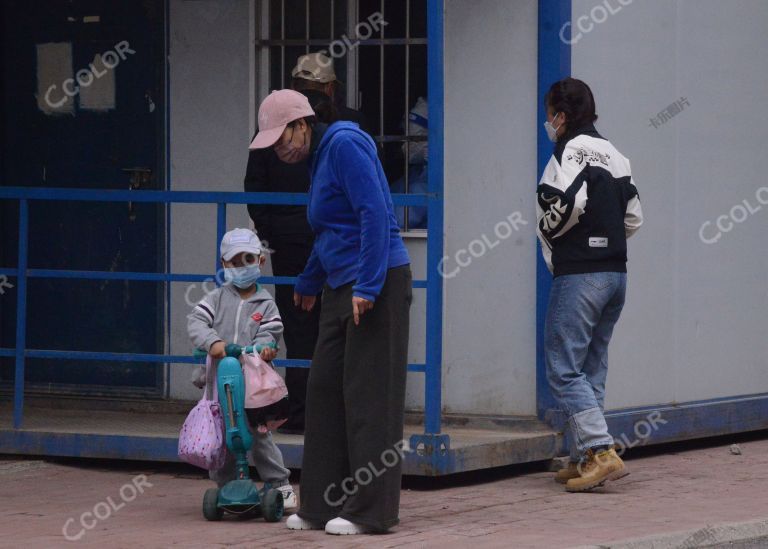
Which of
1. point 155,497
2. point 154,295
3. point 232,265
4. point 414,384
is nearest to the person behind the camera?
point 232,265

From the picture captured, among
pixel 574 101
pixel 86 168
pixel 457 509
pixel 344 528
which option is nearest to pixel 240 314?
pixel 344 528

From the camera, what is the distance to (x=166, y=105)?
955cm

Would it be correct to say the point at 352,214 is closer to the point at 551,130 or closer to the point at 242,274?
the point at 242,274

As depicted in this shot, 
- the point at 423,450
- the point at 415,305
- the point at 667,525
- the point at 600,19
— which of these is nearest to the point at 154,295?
the point at 415,305

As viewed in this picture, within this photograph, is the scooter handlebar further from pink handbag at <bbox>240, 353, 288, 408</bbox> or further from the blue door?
the blue door

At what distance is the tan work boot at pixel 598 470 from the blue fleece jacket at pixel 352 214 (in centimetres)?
175

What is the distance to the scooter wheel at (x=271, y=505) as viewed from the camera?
22.8ft

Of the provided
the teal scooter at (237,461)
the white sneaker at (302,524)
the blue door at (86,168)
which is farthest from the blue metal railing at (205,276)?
the blue door at (86,168)

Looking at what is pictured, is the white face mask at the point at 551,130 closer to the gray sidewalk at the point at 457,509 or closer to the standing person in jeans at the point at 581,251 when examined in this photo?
the standing person in jeans at the point at 581,251

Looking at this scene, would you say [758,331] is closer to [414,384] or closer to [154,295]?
[414,384]

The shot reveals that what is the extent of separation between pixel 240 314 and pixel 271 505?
847mm

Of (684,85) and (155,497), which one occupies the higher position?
(684,85)

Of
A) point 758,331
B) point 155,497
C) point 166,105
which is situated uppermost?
point 166,105

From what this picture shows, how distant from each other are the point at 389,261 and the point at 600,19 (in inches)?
110
